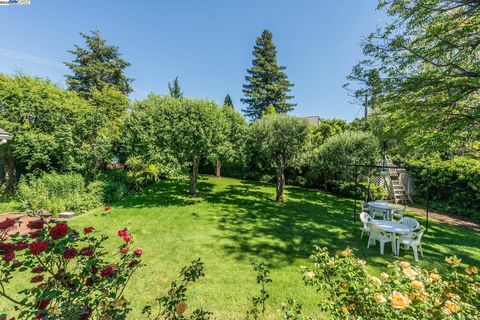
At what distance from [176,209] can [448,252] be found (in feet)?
29.6

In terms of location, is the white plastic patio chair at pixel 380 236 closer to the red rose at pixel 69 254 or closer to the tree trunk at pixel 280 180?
the tree trunk at pixel 280 180

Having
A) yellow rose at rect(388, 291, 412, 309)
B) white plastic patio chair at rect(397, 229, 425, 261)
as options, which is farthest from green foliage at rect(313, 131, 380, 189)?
Result: yellow rose at rect(388, 291, 412, 309)

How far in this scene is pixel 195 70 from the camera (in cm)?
1753

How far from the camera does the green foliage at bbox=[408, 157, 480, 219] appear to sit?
380 inches

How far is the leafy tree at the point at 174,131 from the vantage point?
920 centimetres

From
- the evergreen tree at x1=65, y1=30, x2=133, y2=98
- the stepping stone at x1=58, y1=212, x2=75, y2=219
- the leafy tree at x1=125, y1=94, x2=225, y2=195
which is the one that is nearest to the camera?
the stepping stone at x1=58, y1=212, x2=75, y2=219

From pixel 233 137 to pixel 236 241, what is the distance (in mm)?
6096

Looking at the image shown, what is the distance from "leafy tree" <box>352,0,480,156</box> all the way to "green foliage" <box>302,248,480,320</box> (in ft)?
16.5

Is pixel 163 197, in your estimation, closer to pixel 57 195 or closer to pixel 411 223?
pixel 57 195

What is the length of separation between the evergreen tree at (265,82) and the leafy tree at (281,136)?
816 inches

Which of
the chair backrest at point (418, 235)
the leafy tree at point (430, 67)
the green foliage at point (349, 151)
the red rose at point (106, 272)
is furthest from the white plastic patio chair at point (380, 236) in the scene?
the red rose at point (106, 272)

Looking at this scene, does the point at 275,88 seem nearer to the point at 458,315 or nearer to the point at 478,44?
the point at 478,44

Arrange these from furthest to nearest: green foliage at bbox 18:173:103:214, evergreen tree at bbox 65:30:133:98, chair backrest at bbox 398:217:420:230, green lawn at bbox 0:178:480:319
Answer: evergreen tree at bbox 65:30:133:98 → green foliage at bbox 18:173:103:214 → chair backrest at bbox 398:217:420:230 → green lawn at bbox 0:178:480:319

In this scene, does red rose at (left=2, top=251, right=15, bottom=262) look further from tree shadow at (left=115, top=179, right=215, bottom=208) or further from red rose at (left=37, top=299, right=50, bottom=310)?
tree shadow at (left=115, top=179, right=215, bottom=208)
